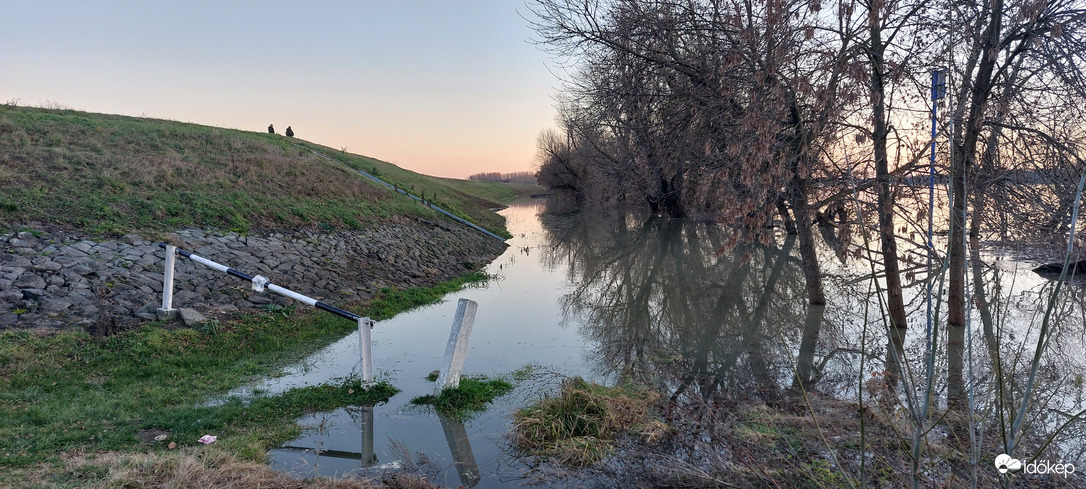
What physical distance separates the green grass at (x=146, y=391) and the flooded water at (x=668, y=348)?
16.4 inches

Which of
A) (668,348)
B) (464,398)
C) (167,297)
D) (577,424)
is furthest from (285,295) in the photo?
(668,348)

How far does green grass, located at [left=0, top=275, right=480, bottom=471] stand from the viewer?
5164 millimetres

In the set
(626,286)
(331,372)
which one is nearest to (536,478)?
(331,372)

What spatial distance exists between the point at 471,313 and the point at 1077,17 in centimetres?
745

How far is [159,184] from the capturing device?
575 inches

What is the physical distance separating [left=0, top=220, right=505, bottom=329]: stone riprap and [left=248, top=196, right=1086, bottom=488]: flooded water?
1.89 metres

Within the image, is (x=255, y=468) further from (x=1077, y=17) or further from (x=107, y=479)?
(x=1077, y=17)

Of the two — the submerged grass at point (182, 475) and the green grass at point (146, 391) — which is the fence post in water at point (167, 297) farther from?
the submerged grass at point (182, 475)

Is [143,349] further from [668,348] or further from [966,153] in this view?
[966,153]

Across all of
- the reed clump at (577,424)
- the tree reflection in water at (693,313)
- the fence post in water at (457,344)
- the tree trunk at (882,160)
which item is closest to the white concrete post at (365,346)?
the fence post in water at (457,344)

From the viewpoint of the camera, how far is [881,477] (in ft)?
14.3

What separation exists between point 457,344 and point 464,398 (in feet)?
2.01

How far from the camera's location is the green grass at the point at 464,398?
21.0 ft

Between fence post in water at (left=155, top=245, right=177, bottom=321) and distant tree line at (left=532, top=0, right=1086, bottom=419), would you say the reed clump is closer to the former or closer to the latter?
distant tree line at (left=532, top=0, right=1086, bottom=419)
